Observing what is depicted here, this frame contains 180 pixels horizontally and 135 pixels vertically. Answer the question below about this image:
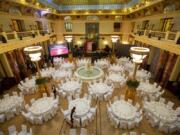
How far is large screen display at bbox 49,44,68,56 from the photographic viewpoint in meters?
16.4

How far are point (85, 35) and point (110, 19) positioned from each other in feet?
16.8

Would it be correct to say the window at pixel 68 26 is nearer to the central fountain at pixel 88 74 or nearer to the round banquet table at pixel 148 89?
the central fountain at pixel 88 74

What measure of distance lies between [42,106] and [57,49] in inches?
444

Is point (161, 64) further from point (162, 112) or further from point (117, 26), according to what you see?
point (117, 26)

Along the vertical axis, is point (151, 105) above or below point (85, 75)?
above

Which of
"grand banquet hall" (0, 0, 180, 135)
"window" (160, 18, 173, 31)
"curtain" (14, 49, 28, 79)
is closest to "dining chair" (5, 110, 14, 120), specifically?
"grand banquet hall" (0, 0, 180, 135)

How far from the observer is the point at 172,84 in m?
9.41

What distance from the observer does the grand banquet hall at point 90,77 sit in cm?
640

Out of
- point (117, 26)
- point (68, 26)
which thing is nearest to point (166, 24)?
point (117, 26)

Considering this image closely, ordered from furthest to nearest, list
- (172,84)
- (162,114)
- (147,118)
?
(172,84)
(147,118)
(162,114)

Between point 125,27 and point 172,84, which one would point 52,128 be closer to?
point 172,84

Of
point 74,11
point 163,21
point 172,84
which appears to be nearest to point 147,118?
point 172,84

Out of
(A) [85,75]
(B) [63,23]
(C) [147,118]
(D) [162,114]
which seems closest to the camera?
(D) [162,114]

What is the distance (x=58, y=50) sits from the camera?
17.0 meters
